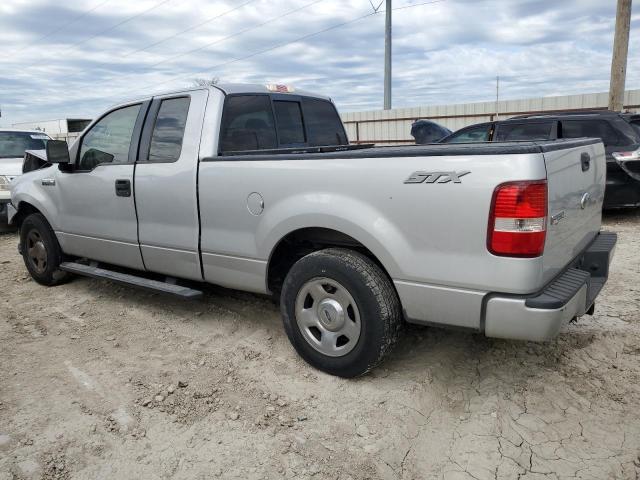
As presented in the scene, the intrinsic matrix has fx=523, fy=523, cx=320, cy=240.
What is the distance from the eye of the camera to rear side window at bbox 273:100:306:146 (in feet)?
14.4

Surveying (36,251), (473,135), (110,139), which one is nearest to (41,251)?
(36,251)

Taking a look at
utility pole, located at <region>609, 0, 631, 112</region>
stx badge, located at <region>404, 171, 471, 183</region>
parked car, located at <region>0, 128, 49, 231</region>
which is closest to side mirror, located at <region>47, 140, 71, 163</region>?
stx badge, located at <region>404, 171, 471, 183</region>

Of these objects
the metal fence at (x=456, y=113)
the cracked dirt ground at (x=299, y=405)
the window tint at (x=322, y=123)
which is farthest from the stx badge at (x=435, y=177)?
the metal fence at (x=456, y=113)

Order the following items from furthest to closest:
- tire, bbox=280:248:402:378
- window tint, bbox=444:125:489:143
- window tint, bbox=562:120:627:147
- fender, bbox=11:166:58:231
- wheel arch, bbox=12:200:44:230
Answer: window tint, bbox=444:125:489:143 → window tint, bbox=562:120:627:147 → wheel arch, bbox=12:200:44:230 → fender, bbox=11:166:58:231 → tire, bbox=280:248:402:378

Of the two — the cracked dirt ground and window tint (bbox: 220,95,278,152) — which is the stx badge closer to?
the cracked dirt ground

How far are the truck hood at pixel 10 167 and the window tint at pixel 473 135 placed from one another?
7.40 meters

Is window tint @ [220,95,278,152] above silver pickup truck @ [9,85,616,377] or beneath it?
above

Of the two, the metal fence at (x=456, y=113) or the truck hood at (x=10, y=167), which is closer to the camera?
the truck hood at (x=10, y=167)

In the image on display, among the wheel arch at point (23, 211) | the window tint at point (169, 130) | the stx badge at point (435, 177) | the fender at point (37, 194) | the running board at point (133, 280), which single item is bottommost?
the running board at point (133, 280)

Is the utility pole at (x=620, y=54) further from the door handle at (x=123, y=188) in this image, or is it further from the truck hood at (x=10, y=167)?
the truck hood at (x=10, y=167)

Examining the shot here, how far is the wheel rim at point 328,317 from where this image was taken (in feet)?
10.3

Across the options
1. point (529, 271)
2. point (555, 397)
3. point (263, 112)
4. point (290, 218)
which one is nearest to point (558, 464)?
point (555, 397)

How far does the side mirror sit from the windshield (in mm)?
6311

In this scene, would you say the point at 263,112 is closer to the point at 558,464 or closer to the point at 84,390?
the point at 84,390
